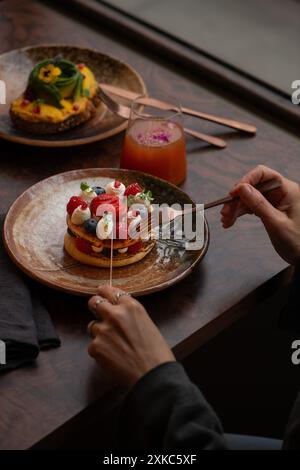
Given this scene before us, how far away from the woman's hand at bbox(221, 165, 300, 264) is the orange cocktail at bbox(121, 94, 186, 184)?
186 mm

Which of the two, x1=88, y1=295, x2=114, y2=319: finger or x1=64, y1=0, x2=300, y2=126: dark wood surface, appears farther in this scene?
x1=64, y1=0, x2=300, y2=126: dark wood surface

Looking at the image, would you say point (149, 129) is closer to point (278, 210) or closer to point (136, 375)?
point (278, 210)

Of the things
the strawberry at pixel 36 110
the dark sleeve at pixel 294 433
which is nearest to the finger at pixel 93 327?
the dark sleeve at pixel 294 433

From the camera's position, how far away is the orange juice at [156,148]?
4.96ft

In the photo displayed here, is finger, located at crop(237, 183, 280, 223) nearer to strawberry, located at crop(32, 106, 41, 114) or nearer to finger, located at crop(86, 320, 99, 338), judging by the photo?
finger, located at crop(86, 320, 99, 338)

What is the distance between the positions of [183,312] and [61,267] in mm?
227

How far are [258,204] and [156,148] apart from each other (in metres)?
0.28

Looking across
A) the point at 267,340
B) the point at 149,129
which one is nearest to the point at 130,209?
the point at 149,129

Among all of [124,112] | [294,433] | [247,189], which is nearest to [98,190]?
[247,189]

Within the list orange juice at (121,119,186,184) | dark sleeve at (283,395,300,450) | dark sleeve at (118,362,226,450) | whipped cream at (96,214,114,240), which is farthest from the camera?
orange juice at (121,119,186,184)

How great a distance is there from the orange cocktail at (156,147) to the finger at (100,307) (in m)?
0.41

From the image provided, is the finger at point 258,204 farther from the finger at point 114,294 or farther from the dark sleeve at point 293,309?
the finger at point 114,294

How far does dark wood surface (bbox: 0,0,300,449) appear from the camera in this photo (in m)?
1.12

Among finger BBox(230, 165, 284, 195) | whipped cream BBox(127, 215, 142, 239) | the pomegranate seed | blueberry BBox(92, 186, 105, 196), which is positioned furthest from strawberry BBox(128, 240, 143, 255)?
the pomegranate seed
